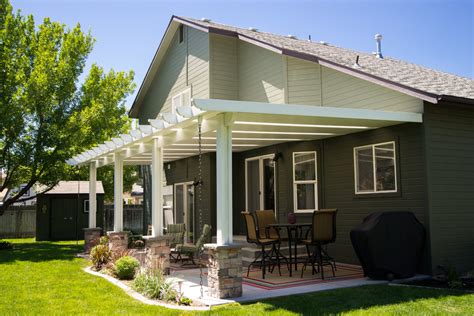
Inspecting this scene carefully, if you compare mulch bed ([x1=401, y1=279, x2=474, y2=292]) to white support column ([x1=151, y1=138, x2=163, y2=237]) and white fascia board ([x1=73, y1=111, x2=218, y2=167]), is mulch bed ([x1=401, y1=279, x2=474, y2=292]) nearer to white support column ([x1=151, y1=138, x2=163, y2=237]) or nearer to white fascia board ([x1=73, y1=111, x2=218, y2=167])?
white fascia board ([x1=73, y1=111, x2=218, y2=167])

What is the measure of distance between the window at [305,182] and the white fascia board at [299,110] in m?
2.97

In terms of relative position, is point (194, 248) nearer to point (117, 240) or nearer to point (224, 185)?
point (117, 240)

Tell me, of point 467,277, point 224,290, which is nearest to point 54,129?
point 224,290

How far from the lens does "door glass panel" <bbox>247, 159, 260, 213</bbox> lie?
1341 cm

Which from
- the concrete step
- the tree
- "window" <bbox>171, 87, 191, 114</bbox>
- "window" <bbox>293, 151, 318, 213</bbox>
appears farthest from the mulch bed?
the tree

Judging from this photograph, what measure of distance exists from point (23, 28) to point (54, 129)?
422 cm

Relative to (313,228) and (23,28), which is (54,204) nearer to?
(23,28)

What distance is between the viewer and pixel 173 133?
9789 mm

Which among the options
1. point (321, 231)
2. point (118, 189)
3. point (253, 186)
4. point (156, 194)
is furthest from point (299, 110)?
point (118, 189)

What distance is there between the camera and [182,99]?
50.7ft

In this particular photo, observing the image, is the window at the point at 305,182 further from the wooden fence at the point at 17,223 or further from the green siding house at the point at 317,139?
the wooden fence at the point at 17,223

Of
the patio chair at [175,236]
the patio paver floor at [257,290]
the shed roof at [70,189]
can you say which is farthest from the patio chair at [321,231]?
the shed roof at [70,189]

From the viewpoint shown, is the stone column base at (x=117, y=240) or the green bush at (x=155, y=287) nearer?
the green bush at (x=155, y=287)

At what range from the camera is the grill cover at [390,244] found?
861cm
